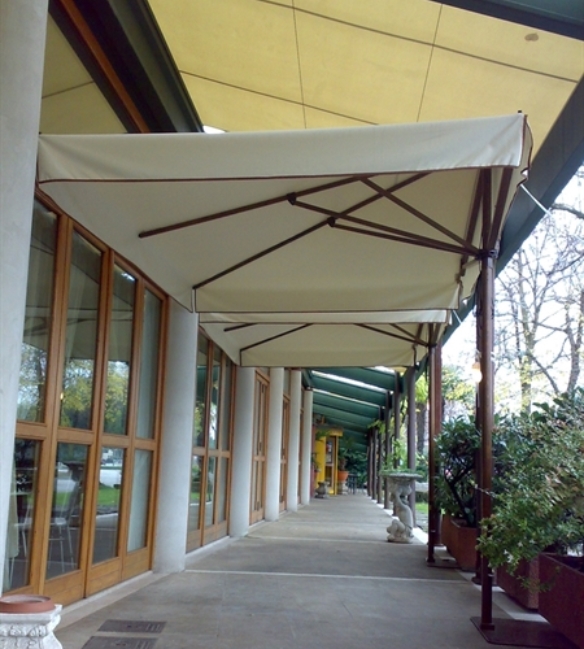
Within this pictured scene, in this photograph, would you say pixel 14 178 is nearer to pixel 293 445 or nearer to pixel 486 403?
pixel 486 403

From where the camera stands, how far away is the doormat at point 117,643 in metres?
3.77

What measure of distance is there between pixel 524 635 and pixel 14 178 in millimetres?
3878

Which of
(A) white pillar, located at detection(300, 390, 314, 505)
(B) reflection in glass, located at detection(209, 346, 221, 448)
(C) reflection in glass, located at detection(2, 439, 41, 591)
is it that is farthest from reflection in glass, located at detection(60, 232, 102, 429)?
(A) white pillar, located at detection(300, 390, 314, 505)

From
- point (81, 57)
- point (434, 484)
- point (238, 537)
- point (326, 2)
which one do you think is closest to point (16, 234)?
point (81, 57)

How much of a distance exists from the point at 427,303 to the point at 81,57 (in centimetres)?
342

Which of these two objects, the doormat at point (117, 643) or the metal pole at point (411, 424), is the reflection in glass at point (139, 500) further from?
the metal pole at point (411, 424)

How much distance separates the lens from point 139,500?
5973 millimetres

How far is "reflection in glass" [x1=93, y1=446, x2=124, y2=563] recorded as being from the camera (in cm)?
508

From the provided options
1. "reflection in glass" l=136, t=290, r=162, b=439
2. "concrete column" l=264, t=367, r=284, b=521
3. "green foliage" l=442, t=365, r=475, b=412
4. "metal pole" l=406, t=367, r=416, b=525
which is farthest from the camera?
"green foliage" l=442, t=365, r=475, b=412

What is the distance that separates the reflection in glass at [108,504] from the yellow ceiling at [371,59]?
135 inches

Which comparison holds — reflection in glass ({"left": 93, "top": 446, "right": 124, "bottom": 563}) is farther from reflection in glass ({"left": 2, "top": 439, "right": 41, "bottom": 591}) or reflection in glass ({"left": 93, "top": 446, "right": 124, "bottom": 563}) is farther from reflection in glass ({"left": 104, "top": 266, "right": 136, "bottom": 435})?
reflection in glass ({"left": 2, "top": 439, "right": 41, "bottom": 591})

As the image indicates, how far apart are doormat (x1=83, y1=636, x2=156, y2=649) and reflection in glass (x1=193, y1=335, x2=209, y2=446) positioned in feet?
13.1

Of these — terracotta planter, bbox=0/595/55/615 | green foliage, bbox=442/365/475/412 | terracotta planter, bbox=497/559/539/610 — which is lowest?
terracotta planter, bbox=497/559/539/610

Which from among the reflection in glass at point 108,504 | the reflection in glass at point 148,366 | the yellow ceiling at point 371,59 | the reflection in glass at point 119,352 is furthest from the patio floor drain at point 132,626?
the yellow ceiling at point 371,59
